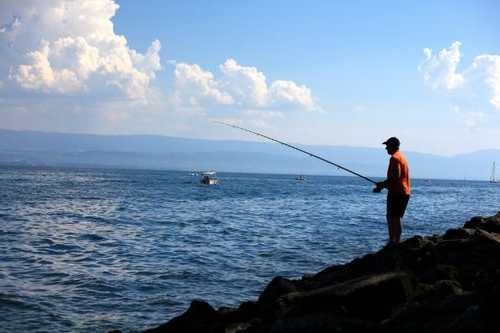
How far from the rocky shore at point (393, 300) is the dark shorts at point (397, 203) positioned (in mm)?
601

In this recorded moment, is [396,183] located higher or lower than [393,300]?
higher

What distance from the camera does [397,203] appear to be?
1024 centimetres

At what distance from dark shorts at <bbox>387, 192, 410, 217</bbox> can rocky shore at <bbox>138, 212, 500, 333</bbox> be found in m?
0.60

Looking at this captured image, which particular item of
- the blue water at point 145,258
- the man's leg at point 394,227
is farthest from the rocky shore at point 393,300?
the blue water at point 145,258

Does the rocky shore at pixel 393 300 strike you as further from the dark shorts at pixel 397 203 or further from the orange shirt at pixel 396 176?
the orange shirt at pixel 396 176

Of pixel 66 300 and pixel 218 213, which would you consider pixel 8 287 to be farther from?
pixel 218 213

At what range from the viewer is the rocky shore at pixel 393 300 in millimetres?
5609

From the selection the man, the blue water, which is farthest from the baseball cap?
the blue water

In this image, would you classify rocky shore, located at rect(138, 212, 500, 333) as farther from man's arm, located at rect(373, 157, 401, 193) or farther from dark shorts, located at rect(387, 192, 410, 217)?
man's arm, located at rect(373, 157, 401, 193)

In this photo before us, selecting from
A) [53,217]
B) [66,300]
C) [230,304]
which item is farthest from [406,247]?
[53,217]

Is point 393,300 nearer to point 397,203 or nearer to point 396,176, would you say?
point 397,203

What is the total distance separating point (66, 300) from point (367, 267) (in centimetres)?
620

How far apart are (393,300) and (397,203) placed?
3731mm

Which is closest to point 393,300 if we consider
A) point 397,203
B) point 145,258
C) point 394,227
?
point 397,203
